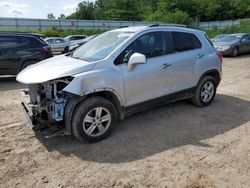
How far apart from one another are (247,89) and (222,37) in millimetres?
11618

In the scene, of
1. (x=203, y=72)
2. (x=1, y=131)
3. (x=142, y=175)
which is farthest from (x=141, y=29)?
(x=1, y=131)

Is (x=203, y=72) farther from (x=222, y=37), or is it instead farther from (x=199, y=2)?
(x=199, y=2)

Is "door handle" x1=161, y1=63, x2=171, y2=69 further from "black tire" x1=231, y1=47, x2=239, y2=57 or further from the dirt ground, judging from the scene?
"black tire" x1=231, y1=47, x2=239, y2=57

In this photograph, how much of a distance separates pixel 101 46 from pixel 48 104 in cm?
153

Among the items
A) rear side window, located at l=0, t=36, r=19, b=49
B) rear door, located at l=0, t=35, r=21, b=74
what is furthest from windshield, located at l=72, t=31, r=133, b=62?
rear side window, located at l=0, t=36, r=19, b=49

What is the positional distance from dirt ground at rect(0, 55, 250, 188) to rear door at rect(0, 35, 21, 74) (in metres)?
4.30

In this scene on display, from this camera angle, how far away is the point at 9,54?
1009 cm

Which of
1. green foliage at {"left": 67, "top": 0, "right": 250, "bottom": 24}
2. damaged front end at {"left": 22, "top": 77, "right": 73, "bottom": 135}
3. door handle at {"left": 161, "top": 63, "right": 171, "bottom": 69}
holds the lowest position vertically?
damaged front end at {"left": 22, "top": 77, "right": 73, "bottom": 135}

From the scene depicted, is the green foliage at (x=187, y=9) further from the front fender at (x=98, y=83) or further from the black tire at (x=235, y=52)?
the front fender at (x=98, y=83)

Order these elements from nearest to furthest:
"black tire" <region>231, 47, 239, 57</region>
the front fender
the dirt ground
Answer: the dirt ground
the front fender
"black tire" <region>231, 47, 239, 57</region>

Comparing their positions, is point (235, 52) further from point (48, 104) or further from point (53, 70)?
point (48, 104)

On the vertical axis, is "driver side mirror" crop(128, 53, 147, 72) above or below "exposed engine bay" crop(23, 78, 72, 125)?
above

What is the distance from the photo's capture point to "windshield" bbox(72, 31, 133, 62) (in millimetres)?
5113

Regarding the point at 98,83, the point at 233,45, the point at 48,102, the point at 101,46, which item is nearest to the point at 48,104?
the point at 48,102
